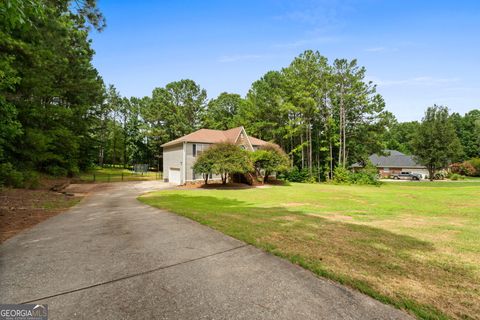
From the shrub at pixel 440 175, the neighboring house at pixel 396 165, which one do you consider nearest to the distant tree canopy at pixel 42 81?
the shrub at pixel 440 175

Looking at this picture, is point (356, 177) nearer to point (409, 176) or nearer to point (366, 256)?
point (409, 176)

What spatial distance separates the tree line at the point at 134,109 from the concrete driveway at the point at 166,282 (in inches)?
166

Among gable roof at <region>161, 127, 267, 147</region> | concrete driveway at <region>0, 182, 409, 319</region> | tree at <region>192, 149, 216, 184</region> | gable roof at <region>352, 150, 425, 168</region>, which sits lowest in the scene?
concrete driveway at <region>0, 182, 409, 319</region>

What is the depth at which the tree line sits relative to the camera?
10.2 m

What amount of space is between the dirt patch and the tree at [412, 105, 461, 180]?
164ft

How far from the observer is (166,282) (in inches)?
138

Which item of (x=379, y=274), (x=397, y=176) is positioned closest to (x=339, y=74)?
(x=397, y=176)

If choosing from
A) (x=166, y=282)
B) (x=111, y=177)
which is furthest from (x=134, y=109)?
(x=166, y=282)

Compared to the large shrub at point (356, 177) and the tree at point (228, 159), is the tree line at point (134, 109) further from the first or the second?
the tree at point (228, 159)

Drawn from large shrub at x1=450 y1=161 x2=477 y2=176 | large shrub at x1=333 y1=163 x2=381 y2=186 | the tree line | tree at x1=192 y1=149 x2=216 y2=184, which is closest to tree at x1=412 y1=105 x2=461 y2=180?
the tree line

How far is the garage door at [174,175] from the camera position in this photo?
2608 cm

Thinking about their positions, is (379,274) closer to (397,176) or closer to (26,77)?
(26,77)

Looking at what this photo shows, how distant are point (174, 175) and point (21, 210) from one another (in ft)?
58.6

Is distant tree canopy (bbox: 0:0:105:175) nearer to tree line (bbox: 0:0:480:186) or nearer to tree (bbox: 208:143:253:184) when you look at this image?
tree line (bbox: 0:0:480:186)
